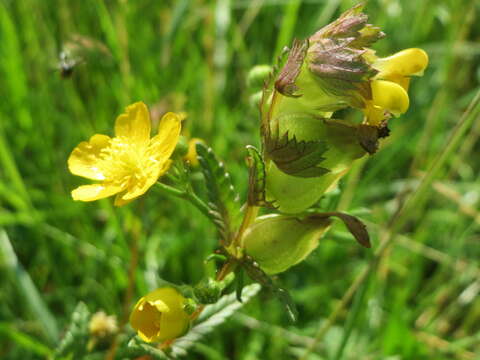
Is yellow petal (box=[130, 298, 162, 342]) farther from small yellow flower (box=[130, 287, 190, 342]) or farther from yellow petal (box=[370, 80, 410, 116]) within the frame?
yellow petal (box=[370, 80, 410, 116])

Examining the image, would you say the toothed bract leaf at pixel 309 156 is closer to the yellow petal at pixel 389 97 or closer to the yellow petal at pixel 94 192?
the yellow petal at pixel 389 97

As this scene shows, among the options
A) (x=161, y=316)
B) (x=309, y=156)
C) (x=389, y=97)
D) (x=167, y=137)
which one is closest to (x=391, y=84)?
(x=389, y=97)

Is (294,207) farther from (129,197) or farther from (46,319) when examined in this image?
(46,319)

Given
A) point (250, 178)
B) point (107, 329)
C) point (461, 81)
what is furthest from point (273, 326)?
point (461, 81)

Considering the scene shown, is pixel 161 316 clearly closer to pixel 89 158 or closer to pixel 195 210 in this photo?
pixel 89 158

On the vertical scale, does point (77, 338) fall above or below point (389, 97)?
below

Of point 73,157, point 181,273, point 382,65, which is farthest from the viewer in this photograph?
point 181,273


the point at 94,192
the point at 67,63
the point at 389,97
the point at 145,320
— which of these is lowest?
the point at 145,320
